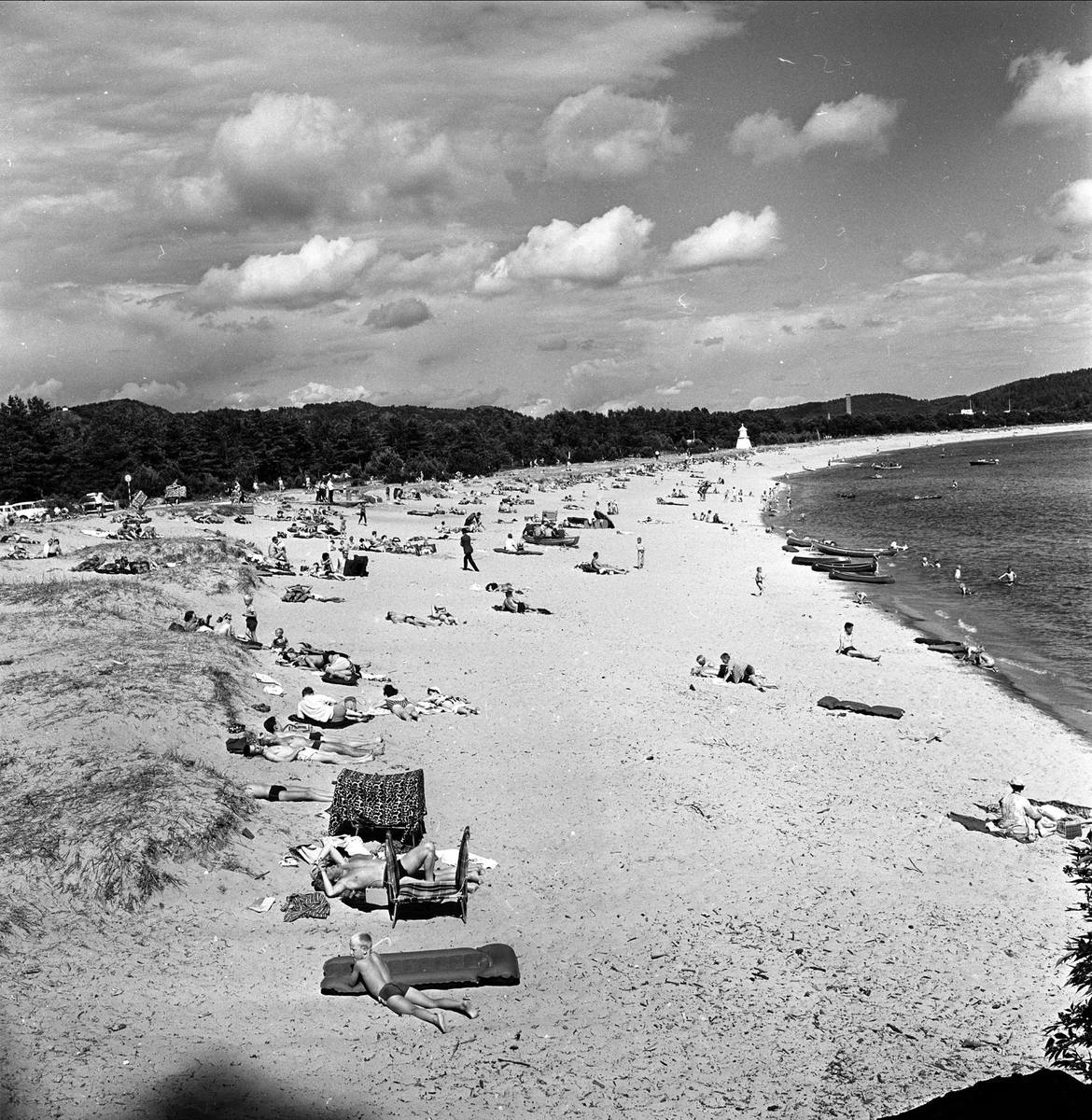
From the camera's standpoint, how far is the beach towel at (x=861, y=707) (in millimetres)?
16031

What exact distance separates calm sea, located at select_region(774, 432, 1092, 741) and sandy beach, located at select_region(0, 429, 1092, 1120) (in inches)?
193

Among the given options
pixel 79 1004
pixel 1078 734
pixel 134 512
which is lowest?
pixel 1078 734

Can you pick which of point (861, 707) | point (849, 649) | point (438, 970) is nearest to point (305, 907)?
point (438, 970)

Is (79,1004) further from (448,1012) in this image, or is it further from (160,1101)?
(448,1012)

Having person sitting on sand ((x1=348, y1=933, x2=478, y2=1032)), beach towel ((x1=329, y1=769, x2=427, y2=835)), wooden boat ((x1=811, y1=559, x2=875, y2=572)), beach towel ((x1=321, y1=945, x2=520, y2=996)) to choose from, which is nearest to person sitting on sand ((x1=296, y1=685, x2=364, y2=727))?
beach towel ((x1=329, y1=769, x2=427, y2=835))

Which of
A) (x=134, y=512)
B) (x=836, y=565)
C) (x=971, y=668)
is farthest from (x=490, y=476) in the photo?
(x=971, y=668)

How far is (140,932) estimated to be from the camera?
8.07 meters

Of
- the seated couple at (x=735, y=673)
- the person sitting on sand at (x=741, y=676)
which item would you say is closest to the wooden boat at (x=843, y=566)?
the seated couple at (x=735, y=673)

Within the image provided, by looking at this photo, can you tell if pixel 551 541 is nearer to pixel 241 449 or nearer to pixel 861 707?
pixel 861 707

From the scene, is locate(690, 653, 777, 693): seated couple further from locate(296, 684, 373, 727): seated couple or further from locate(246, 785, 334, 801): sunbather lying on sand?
locate(246, 785, 334, 801): sunbather lying on sand

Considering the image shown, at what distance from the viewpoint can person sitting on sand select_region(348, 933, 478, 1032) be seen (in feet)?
23.4

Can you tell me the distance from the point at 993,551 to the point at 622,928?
37.1 meters

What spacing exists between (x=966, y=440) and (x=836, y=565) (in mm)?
156098

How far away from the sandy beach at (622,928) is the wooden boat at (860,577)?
14.8 metres
